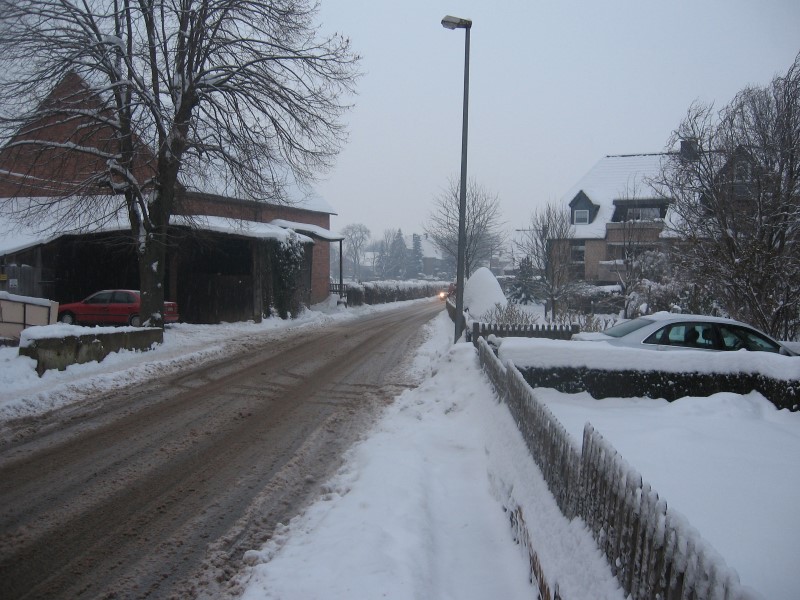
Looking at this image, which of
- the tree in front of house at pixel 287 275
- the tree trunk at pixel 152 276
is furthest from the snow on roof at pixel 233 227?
the tree trunk at pixel 152 276

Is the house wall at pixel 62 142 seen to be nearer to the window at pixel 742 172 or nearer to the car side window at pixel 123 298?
the car side window at pixel 123 298

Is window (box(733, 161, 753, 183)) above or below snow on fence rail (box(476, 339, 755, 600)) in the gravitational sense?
above

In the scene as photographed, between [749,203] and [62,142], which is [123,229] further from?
[749,203]

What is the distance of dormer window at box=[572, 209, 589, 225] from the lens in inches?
1529

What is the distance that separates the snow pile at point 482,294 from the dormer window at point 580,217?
2197 cm

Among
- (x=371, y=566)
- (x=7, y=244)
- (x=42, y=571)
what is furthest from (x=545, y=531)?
(x=7, y=244)

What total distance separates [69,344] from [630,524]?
11.0 metres

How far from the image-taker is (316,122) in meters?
15.4

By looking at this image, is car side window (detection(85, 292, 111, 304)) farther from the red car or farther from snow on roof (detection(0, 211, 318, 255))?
snow on roof (detection(0, 211, 318, 255))

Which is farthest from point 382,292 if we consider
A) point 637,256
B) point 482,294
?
point 482,294

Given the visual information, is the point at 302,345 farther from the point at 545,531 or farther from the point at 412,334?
the point at 545,531

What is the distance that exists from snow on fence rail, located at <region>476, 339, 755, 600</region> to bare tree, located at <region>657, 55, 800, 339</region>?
877 centimetres

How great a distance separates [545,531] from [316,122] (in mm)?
14174

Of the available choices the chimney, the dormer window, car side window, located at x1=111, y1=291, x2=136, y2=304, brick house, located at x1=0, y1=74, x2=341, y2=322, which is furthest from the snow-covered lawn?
the dormer window
